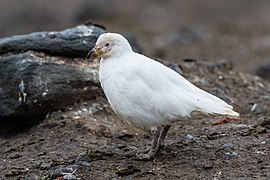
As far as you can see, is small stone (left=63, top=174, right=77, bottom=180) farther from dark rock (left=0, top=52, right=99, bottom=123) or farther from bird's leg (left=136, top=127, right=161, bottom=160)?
dark rock (left=0, top=52, right=99, bottom=123)

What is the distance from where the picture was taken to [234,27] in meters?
22.2

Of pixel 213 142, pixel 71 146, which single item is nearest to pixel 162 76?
pixel 213 142

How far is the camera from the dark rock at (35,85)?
923 cm

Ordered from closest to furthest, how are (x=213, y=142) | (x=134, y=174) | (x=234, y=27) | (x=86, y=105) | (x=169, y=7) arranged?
1. (x=134, y=174)
2. (x=213, y=142)
3. (x=86, y=105)
4. (x=234, y=27)
5. (x=169, y=7)

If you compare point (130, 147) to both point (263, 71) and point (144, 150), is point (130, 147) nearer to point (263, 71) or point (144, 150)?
point (144, 150)

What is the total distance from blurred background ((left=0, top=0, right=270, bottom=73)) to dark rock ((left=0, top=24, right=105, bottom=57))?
7811 millimetres

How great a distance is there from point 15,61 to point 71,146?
146 cm

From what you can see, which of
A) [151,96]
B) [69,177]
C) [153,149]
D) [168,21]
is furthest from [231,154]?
[168,21]

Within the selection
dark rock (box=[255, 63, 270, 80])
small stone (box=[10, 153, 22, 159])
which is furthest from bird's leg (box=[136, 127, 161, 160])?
dark rock (box=[255, 63, 270, 80])

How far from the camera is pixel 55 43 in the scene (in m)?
9.60

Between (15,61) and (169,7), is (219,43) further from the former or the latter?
(15,61)

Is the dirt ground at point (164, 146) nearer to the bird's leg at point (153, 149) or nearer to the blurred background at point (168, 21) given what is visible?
the bird's leg at point (153, 149)

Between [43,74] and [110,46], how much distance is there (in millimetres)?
1619

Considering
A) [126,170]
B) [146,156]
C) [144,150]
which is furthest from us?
[144,150]
